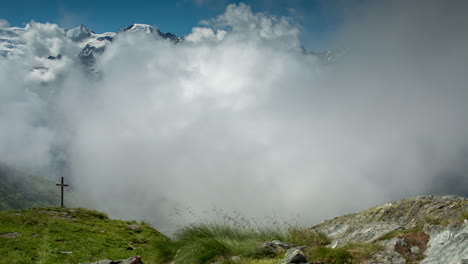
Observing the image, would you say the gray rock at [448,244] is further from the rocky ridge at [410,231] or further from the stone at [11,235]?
the stone at [11,235]

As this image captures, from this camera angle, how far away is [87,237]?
1975 cm

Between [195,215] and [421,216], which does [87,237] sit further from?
[421,216]

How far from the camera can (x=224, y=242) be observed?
9.72 m

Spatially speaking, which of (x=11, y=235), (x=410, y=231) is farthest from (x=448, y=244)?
(x=11, y=235)

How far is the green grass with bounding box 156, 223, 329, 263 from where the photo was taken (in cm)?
909

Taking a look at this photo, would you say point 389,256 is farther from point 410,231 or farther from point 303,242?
point 303,242

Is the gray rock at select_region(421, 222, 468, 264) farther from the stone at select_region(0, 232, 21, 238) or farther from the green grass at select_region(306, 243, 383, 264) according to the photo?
the stone at select_region(0, 232, 21, 238)

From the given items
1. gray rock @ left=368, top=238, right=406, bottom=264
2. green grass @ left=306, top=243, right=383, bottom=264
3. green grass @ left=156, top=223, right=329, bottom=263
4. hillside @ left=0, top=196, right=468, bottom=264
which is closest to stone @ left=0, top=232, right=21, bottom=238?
hillside @ left=0, top=196, right=468, bottom=264

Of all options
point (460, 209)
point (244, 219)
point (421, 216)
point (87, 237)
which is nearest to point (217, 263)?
point (244, 219)

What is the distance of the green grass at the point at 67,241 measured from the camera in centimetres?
1425

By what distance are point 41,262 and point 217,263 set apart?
9762 mm

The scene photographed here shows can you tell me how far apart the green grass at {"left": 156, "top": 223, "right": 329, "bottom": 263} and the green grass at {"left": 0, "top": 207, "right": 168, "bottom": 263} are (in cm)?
87

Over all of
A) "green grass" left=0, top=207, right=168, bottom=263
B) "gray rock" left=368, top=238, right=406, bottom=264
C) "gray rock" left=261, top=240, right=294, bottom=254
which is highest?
"green grass" left=0, top=207, right=168, bottom=263

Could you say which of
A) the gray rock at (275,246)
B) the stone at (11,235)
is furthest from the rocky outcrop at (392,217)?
the stone at (11,235)
